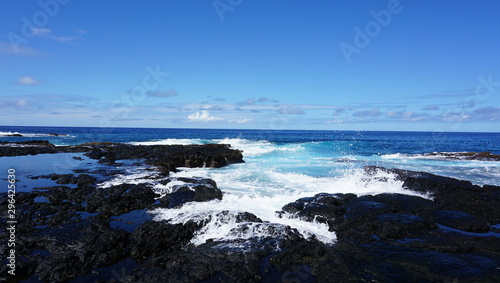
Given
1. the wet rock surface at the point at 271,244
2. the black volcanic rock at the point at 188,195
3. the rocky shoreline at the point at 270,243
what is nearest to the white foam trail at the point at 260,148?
the black volcanic rock at the point at 188,195

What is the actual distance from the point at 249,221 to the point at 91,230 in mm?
5343

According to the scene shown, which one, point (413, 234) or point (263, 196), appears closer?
point (413, 234)

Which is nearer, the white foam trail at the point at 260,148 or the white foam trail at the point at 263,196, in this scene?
the white foam trail at the point at 263,196

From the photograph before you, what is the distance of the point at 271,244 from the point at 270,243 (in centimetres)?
6

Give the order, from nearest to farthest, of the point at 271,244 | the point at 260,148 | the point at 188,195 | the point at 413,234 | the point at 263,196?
the point at 271,244
the point at 413,234
the point at 188,195
the point at 263,196
the point at 260,148

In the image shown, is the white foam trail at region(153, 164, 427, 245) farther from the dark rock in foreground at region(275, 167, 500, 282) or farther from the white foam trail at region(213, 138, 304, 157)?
the white foam trail at region(213, 138, 304, 157)

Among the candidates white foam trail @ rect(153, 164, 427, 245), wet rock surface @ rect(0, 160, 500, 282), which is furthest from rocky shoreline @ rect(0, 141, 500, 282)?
white foam trail @ rect(153, 164, 427, 245)

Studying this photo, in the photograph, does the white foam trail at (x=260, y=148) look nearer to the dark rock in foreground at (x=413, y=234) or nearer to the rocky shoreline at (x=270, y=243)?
the dark rock in foreground at (x=413, y=234)

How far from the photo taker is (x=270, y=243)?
849cm

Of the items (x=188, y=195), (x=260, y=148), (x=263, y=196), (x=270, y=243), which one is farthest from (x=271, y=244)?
(x=260, y=148)

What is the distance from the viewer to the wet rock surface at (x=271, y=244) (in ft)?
22.6

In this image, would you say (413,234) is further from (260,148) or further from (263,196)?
(260,148)

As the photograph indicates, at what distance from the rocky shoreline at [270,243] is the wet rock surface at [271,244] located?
29mm

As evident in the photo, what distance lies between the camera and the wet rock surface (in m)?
6.89
